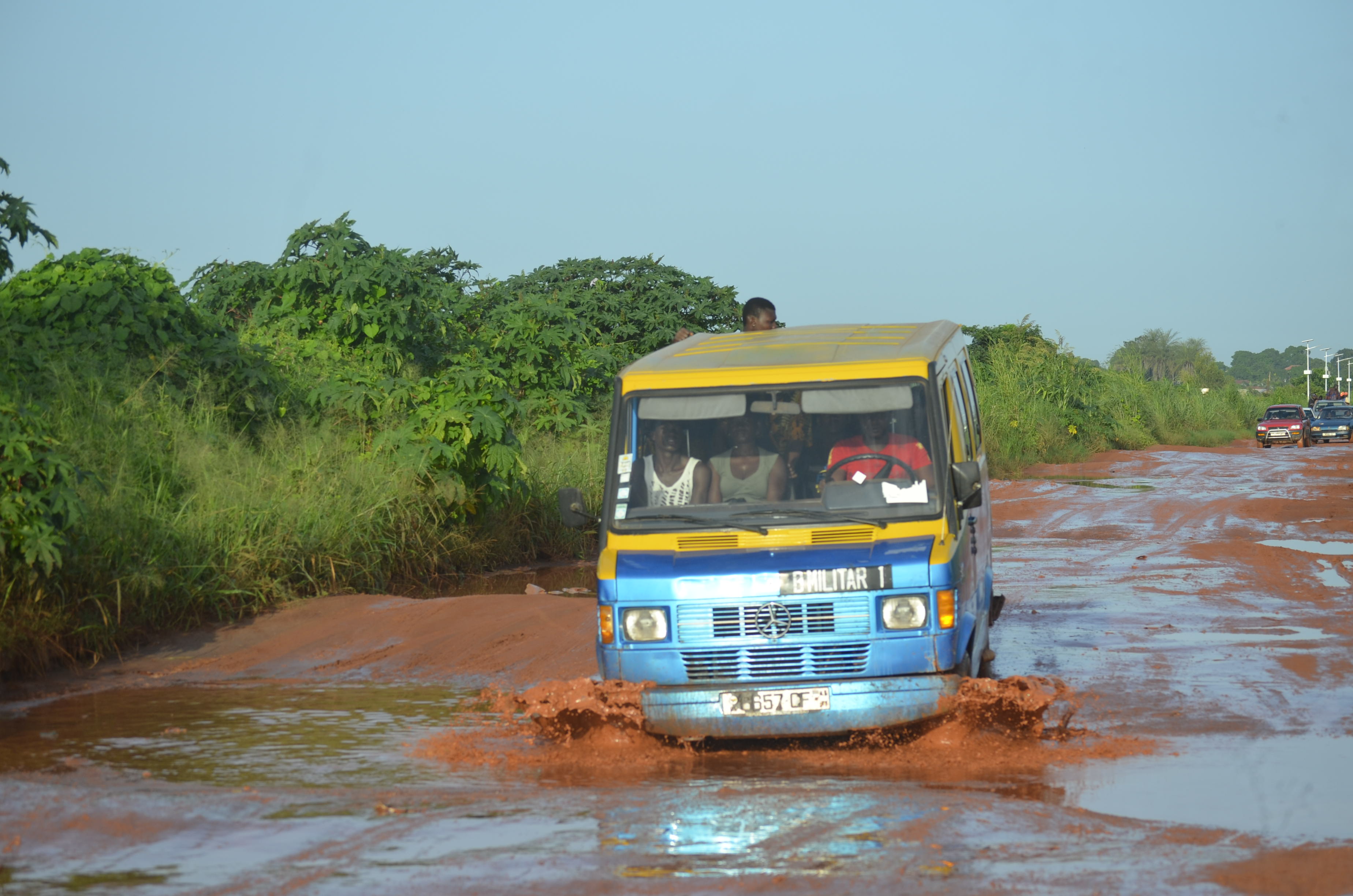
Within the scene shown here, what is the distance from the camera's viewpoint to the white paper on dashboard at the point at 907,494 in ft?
23.2

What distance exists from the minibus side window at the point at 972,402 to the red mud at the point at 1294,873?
4282 millimetres

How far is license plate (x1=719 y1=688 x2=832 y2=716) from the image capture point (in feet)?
21.4

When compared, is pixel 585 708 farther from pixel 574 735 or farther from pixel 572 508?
pixel 572 508

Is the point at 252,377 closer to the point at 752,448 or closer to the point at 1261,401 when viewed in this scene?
the point at 752,448

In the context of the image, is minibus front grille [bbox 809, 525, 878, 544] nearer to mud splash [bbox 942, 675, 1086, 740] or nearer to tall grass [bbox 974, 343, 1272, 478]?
mud splash [bbox 942, 675, 1086, 740]

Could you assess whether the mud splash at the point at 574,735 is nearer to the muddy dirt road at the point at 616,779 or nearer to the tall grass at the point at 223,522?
the muddy dirt road at the point at 616,779

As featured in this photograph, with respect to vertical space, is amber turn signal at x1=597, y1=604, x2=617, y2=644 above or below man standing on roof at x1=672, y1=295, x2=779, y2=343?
below

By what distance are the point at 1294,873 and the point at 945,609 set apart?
84.3 inches

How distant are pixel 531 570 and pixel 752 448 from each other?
912cm

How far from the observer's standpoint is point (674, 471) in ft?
24.1

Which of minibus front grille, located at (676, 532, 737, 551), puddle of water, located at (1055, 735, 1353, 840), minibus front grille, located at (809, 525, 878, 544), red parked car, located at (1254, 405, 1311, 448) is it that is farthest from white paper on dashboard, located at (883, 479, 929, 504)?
red parked car, located at (1254, 405, 1311, 448)

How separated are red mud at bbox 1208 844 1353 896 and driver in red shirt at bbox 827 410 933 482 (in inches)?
109

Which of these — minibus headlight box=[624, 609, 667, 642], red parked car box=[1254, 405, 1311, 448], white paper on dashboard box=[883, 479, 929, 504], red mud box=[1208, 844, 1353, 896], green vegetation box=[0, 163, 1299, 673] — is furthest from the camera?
red parked car box=[1254, 405, 1311, 448]

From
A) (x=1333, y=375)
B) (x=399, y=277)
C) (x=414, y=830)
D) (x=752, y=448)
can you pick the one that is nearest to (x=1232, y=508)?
(x=399, y=277)
